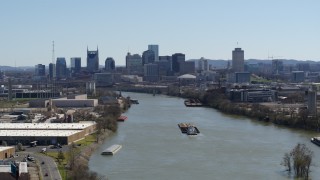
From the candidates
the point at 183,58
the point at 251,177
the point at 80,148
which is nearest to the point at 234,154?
the point at 251,177

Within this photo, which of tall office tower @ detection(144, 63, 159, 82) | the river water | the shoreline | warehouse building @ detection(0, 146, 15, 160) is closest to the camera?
the river water

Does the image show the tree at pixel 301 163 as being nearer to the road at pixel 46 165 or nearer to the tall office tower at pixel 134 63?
the road at pixel 46 165

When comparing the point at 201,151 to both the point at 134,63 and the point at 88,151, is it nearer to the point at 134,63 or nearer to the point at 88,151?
the point at 88,151

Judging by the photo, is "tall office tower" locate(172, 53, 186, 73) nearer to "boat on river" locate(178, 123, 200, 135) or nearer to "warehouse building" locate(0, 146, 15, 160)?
"boat on river" locate(178, 123, 200, 135)

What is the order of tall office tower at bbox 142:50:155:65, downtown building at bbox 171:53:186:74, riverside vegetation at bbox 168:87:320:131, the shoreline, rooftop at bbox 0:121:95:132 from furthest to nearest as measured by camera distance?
tall office tower at bbox 142:50:155:65, downtown building at bbox 171:53:186:74, riverside vegetation at bbox 168:87:320:131, rooftop at bbox 0:121:95:132, the shoreline

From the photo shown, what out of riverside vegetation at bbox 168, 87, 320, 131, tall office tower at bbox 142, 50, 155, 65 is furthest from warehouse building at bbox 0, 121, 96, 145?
tall office tower at bbox 142, 50, 155, 65

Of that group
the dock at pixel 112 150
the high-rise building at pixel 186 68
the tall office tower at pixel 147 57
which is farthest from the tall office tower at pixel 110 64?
the dock at pixel 112 150
